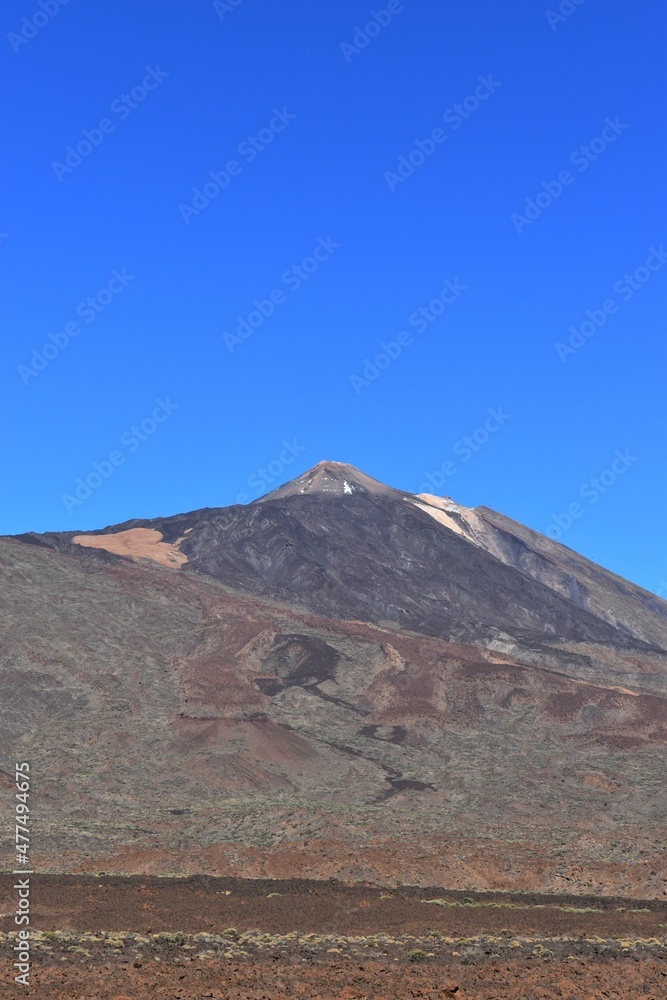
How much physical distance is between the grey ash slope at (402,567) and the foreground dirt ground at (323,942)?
8407cm

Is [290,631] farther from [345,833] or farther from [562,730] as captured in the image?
[345,833]

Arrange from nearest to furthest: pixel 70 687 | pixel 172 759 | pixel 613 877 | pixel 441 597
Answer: pixel 613 877 → pixel 172 759 → pixel 70 687 → pixel 441 597

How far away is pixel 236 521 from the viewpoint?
492 feet

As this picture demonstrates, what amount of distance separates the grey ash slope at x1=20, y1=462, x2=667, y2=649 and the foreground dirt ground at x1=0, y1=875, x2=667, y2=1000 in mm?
84069

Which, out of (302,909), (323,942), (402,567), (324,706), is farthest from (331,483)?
(323,942)

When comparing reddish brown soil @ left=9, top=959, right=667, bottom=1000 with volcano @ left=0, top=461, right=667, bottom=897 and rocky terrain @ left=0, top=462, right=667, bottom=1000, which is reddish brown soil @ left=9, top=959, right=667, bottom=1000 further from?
volcano @ left=0, top=461, right=667, bottom=897

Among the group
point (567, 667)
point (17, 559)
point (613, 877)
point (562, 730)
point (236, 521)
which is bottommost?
point (613, 877)

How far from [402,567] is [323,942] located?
117 metres

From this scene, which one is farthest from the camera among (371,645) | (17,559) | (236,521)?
Answer: (236,521)

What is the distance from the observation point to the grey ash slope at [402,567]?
129 metres

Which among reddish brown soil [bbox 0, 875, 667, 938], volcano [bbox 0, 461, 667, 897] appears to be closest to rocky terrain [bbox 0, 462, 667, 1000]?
volcano [bbox 0, 461, 667, 897]

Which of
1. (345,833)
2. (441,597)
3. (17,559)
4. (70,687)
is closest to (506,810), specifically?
(345,833)

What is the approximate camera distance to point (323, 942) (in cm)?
2883

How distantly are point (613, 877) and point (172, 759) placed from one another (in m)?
38.4
